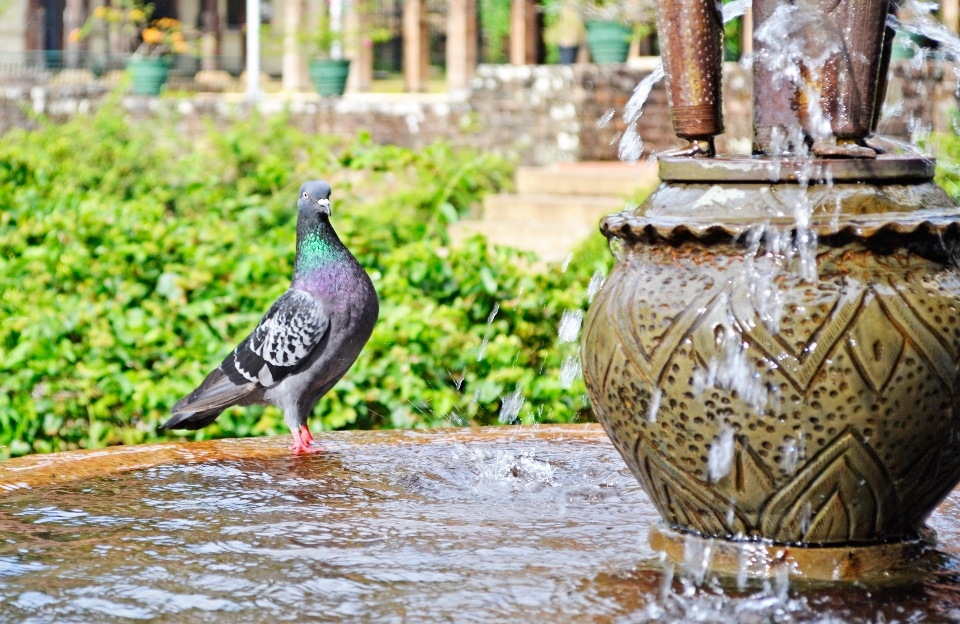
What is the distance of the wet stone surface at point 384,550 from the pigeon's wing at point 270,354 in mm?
408

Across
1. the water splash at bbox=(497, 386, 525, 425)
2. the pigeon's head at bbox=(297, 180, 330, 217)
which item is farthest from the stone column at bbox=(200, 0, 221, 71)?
the pigeon's head at bbox=(297, 180, 330, 217)

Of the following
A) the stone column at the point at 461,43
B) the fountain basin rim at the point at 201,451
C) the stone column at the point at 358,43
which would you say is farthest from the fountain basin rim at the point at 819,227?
the stone column at the point at 358,43

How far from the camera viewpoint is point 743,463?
2678 mm

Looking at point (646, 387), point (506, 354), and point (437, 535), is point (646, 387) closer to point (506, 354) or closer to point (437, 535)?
point (437, 535)

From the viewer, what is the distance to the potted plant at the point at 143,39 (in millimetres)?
20188

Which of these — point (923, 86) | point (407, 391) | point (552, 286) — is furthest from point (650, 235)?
point (923, 86)

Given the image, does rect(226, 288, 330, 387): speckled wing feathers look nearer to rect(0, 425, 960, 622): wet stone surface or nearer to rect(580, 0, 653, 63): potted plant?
rect(0, 425, 960, 622): wet stone surface

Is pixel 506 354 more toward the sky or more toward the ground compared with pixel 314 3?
more toward the ground

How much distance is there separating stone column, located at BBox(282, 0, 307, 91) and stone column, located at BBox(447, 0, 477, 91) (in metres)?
2.59

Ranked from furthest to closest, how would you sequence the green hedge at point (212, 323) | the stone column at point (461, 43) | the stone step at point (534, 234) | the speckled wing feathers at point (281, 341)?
the stone column at point (461, 43) < the stone step at point (534, 234) < the green hedge at point (212, 323) < the speckled wing feathers at point (281, 341)

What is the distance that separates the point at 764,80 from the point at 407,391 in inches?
101

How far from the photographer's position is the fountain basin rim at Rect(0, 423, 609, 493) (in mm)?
3801

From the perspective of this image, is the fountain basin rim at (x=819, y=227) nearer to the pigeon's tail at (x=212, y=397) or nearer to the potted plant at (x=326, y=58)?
the pigeon's tail at (x=212, y=397)

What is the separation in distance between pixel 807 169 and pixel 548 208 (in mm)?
10246
